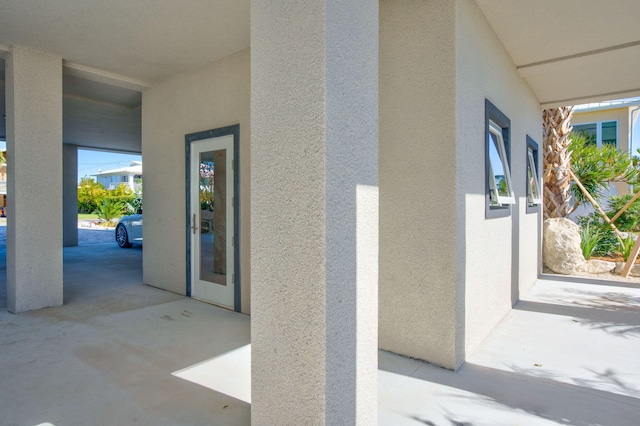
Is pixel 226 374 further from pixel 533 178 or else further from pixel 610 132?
pixel 610 132

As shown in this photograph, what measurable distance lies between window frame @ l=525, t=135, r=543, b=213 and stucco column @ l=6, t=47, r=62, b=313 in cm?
726

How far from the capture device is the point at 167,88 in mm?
6418

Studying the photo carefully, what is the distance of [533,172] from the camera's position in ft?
23.9

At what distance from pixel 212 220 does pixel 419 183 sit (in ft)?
11.0

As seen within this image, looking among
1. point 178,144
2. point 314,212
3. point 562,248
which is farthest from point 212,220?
point 562,248

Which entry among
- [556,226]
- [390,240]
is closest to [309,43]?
[390,240]

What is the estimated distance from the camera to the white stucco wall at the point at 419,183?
342 centimetres

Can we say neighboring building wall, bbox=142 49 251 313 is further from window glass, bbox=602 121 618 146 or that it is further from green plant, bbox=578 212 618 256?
window glass, bbox=602 121 618 146

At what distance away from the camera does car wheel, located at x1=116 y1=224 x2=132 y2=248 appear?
12.0 meters

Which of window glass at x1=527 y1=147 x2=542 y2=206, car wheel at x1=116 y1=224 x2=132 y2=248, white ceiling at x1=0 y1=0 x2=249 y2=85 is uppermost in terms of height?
white ceiling at x1=0 y1=0 x2=249 y2=85

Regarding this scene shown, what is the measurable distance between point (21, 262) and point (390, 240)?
495 centimetres

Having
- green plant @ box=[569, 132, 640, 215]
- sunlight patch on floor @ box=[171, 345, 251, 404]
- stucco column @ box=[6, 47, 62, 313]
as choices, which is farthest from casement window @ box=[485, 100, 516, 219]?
green plant @ box=[569, 132, 640, 215]

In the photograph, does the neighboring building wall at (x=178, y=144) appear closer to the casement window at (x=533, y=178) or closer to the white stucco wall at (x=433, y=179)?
the white stucco wall at (x=433, y=179)

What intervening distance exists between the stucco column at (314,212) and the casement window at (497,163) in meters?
2.65
